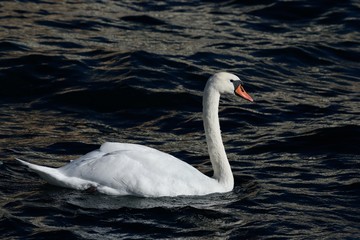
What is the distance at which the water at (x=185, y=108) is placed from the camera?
362 inches

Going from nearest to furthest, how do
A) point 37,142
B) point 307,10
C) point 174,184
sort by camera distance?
point 174,184 → point 37,142 → point 307,10

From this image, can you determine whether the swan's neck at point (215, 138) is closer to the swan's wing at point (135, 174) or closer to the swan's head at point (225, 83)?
the swan's head at point (225, 83)

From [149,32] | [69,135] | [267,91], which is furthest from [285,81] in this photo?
[69,135]

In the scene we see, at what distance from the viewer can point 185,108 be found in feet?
44.9

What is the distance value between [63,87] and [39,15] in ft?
11.5

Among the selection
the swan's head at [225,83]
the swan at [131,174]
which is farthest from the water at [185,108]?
the swan's head at [225,83]

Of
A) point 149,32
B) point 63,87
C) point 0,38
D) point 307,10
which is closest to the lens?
point 63,87

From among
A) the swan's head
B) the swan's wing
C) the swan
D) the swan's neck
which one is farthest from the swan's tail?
the swan's head

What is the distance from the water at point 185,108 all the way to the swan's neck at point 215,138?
7.5 inches

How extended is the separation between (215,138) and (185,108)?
3.39 m

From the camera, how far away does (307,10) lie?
60.5 feet

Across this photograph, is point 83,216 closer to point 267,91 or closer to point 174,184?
point 174,184

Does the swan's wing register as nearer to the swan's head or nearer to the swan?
the swan

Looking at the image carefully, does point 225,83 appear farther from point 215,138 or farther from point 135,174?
point 135,174
